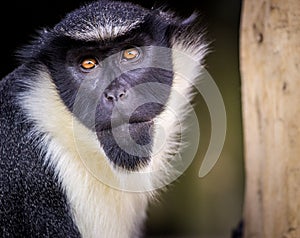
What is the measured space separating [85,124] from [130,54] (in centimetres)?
40

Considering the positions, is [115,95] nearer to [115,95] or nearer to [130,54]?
[115,95]

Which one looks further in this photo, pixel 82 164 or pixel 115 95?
pixel 82 164

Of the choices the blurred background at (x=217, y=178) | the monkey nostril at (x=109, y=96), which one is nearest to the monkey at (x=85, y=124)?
the monkey nostril at (x=109, y=96)

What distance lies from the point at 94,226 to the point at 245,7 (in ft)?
3.92

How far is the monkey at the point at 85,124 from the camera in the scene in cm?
294

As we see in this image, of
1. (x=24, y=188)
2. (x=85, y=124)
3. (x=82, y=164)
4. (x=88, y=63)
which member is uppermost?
(x=88, y=63)

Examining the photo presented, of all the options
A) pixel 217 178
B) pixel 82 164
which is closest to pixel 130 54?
pixel 82 164

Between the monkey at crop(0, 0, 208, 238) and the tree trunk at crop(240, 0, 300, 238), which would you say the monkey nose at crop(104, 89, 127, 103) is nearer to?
the monkey at crop(0, 0, 208, 238)

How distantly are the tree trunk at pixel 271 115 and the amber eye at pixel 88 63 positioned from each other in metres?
0.71

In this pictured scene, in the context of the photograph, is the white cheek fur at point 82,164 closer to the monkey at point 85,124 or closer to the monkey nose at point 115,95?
the monkey at point 85,124

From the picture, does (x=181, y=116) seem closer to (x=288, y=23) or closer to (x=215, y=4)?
(x=288, y=23)

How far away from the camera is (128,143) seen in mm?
2992

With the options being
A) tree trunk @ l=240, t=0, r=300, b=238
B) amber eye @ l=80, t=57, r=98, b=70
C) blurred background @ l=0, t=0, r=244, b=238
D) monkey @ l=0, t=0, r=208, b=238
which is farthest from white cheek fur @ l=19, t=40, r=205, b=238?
blurred background @ l=0, t=0, r=244, b=238

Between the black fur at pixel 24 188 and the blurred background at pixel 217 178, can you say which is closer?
the black fur at pixel 24 188
